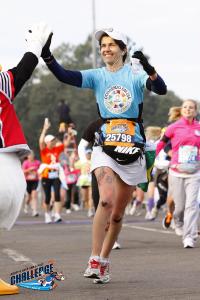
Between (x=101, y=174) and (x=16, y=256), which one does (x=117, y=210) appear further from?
(x=16, y=256)

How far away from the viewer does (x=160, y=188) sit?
1983 cm

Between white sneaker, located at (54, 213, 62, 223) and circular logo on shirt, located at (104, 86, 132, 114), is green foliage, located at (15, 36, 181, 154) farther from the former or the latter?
circular logo on shirt, located at (104, 86, 132, 114)

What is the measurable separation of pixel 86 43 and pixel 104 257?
425 ft

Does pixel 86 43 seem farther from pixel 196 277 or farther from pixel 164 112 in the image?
pixel 196 277

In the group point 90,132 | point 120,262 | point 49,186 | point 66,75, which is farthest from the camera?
point 49,186

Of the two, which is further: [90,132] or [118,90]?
[90,132]

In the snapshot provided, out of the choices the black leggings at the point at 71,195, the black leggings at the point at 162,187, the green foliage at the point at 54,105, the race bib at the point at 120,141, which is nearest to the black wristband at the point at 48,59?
the race bib at the point at 120,141

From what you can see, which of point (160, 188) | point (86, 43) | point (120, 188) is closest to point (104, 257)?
point (120, 188)

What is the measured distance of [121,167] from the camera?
8133mm

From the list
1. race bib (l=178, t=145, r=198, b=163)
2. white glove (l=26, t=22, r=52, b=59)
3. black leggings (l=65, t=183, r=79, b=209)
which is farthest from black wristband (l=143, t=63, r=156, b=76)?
black leggings (l=65, t=183, r=79, b=209)

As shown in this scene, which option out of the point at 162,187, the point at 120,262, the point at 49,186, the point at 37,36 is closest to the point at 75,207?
the point at 49,186

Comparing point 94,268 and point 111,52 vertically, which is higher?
point 111,52

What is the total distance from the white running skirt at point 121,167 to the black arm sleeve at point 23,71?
1.69m

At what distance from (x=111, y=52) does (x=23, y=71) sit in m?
1.79
